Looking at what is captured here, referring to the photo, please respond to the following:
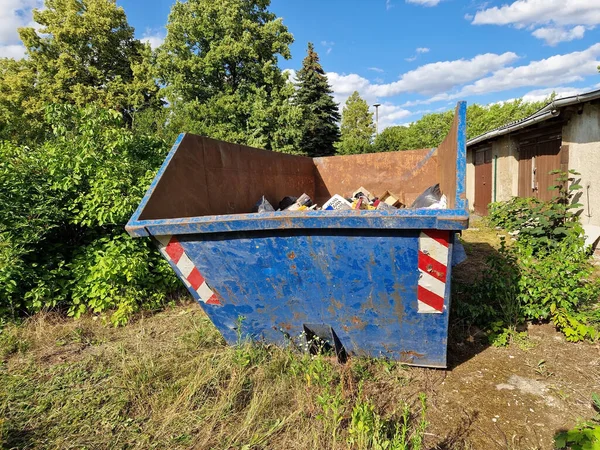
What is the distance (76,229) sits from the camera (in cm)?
370

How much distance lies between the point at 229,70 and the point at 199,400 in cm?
1935

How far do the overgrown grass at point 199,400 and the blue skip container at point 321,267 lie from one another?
0.20 m

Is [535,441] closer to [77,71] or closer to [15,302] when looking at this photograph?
[15,302]

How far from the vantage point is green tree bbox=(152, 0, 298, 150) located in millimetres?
17109

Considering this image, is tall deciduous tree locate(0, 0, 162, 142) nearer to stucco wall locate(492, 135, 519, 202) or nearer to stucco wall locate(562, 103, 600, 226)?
stucco wall locate(492, 135, 519, 202)

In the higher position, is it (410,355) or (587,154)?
(587,154)

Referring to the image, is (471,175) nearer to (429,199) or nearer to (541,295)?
(541,295)

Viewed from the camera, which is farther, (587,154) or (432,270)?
(587,154)

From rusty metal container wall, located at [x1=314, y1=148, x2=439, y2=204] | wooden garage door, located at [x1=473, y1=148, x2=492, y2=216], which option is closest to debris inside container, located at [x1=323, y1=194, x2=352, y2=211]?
rusty metal container wall, located at [x1=314, y1=148, x2=439, y2=204]

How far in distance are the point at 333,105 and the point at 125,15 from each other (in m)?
14.5

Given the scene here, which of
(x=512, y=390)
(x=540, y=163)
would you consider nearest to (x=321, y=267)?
(x=512, y=390)

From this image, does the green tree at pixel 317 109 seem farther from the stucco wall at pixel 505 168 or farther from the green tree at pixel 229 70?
the stucco wall at pixel 505 168

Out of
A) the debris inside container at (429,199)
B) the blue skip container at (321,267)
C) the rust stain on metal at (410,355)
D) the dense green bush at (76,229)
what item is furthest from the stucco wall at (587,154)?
the dense green bush at (76,229)

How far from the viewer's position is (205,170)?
2934mm
